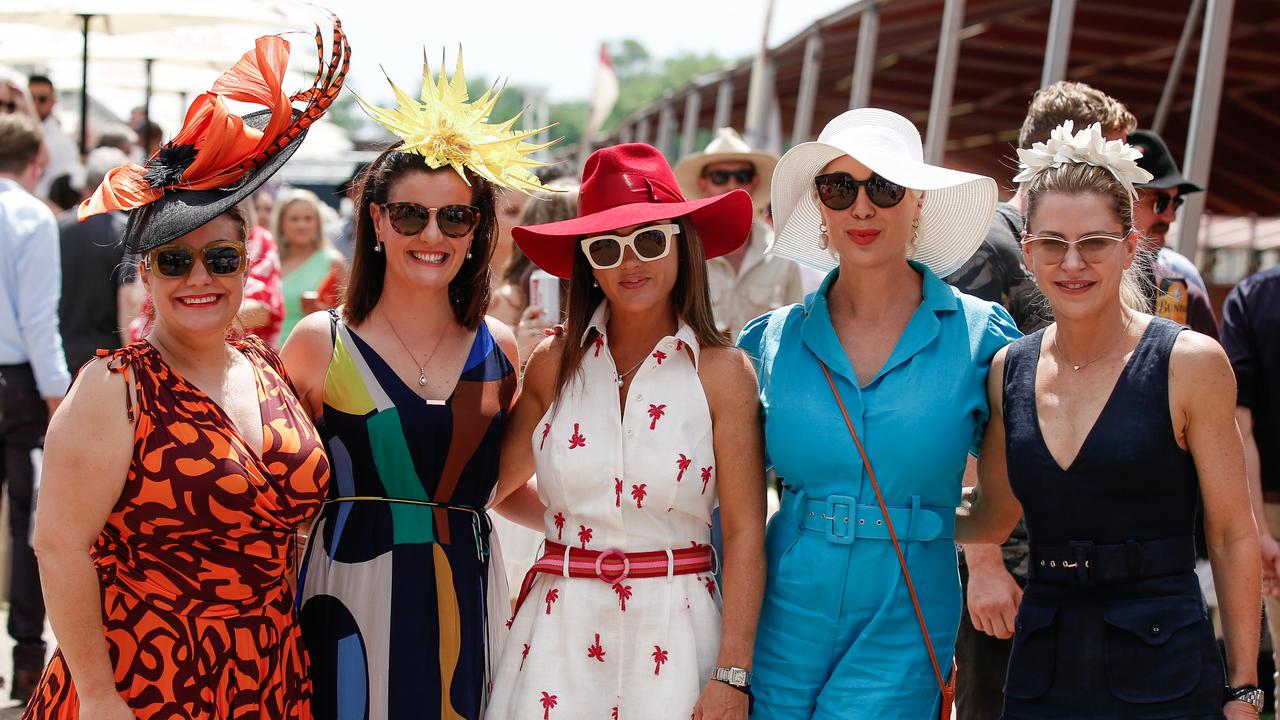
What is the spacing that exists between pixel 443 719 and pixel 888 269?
5.16 feet

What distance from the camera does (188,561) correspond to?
110 inches

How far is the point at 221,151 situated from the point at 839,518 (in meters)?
1.66

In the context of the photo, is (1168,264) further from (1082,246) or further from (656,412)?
(656,412)

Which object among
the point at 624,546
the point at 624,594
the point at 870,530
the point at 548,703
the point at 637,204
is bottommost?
the point at 548,703

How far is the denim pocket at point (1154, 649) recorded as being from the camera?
2652 millimetres

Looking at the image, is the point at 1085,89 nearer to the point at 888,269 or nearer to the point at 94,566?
the point at 888,269

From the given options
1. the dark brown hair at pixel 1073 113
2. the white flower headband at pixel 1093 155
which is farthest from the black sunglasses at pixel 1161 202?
the white flower headband at pixel 1093 155

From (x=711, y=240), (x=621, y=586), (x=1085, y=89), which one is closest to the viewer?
(x=621, y=586)

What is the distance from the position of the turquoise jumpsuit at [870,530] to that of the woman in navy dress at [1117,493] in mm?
183

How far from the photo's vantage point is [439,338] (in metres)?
3.40

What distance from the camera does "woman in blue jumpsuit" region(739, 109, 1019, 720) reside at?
9.70ft

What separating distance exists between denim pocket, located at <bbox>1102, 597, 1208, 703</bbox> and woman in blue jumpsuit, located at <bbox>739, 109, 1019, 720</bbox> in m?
0.42

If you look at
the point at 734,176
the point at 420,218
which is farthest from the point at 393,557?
the point at 734,176

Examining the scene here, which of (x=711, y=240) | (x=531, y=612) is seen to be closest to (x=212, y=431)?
(x=531, y=612)
